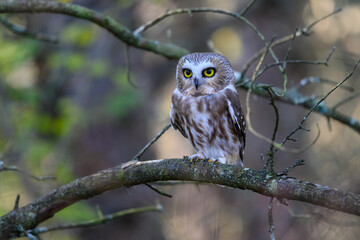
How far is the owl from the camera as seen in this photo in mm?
3959

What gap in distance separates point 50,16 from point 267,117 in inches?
176

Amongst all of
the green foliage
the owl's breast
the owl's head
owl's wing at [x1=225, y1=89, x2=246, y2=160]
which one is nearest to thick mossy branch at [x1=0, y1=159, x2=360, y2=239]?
the owl's breast

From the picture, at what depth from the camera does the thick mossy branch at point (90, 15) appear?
379 cm

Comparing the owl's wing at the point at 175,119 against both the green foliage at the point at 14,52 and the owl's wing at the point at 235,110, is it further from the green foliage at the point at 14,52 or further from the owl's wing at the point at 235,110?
the green foliage at the point at 14,52

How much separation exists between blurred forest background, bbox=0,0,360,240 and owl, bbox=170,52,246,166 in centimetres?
212

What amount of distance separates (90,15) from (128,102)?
335 cm

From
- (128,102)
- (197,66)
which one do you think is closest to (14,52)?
(128,102)

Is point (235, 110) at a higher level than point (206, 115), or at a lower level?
higher

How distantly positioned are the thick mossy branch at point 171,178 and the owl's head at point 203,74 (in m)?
1.14

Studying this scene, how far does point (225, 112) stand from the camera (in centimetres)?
398

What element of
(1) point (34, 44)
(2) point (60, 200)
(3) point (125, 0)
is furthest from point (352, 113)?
(2) point (60, 200)

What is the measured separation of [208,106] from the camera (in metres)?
3.95

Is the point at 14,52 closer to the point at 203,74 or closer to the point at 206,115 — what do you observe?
the point at 203,74

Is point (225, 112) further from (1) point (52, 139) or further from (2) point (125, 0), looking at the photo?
(1) point (52, 139)
